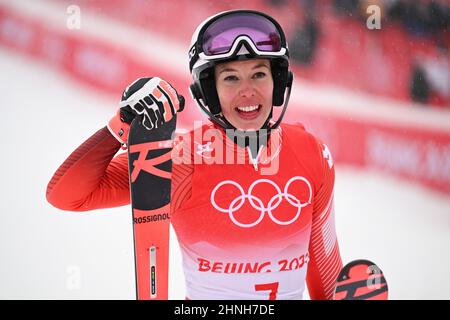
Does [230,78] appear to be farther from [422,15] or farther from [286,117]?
[422,15]

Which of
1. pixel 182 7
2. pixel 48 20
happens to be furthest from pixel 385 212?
pixel 48 20

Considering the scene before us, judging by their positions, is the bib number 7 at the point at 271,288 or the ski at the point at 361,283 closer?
the ski at the point at 361,283

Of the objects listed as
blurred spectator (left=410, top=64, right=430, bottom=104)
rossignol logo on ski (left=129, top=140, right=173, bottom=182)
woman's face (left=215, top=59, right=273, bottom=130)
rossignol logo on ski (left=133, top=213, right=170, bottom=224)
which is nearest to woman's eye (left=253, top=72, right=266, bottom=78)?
woman's face (left=215, top=59, right=273, bottom=130)

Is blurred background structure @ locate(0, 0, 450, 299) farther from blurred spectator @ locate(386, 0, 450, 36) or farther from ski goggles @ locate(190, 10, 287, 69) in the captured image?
ski goggles @ locate(190, 10, 287, 69)

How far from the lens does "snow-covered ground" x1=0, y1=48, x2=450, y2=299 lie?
398cm

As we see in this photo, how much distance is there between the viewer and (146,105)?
2074 mm

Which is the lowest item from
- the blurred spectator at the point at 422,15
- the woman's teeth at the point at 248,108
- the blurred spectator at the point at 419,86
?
the woman's teeth at the point at 248,108

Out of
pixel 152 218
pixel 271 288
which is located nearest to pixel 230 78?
pixel 152 218

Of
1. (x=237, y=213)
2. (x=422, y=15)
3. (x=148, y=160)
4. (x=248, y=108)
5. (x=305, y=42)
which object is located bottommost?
(x=237, y=213)

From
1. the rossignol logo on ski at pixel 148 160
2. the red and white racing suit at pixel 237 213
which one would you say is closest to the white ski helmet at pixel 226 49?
the red and white racing suit at pixel 237 213

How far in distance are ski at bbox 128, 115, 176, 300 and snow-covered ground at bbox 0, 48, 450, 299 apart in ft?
5.18

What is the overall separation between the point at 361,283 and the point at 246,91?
85 cm

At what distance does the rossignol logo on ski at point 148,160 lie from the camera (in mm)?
2180

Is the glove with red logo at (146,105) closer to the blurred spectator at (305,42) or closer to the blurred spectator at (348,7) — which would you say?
the blurred spectator at (305,42)
